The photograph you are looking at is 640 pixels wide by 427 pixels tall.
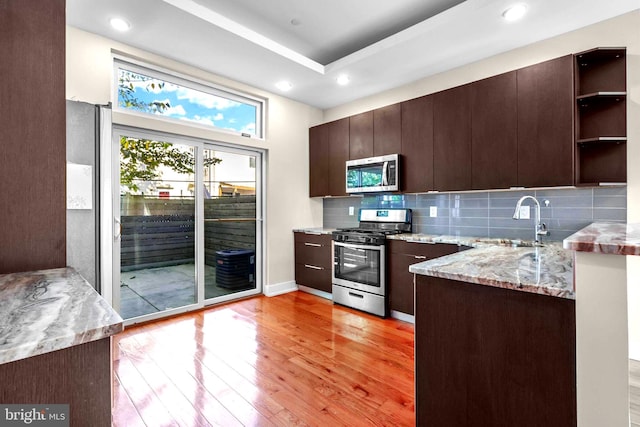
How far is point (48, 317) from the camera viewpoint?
75 cm

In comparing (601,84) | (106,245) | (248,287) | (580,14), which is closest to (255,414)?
(106,245)

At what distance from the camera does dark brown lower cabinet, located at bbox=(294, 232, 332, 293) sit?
404 centimetres

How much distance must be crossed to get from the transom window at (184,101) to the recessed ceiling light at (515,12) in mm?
2871

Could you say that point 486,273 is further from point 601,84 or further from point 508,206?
point 601,84

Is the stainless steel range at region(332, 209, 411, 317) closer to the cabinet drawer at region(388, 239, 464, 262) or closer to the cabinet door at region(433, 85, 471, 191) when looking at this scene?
the cabinet drawer at region(388, 239, 464, 262)

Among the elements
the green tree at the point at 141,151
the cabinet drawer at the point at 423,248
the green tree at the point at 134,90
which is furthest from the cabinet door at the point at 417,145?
the green tree at the point at 134,90

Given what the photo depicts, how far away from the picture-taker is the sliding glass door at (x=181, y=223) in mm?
3146

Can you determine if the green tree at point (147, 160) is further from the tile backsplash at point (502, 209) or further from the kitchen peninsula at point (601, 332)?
the kitchen peninsula at point (601, 332)

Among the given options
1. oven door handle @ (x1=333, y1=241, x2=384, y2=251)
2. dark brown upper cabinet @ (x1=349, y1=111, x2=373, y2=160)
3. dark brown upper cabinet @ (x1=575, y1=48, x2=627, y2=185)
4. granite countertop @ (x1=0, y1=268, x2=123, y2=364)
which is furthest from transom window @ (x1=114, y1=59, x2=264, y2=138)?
dark brown upper cabinet @ (x1=575, y1=48, x2=627, y2=185)

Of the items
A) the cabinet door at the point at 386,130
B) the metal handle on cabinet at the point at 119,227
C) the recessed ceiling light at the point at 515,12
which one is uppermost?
the recessed ceiling light at the point at 515,12

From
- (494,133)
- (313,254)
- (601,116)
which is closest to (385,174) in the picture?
(494,133)

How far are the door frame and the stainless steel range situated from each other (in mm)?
1105

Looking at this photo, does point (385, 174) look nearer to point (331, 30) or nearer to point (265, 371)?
point (331, 30)

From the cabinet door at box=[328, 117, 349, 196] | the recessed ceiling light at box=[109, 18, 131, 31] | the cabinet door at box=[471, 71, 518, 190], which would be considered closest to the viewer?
the recessed ceiling light at box=[109, 18, 131, 31]
